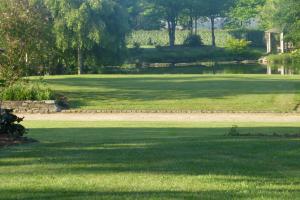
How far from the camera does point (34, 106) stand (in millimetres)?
34000

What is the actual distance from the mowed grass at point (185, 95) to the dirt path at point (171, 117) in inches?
72.5

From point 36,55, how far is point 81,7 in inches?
1026

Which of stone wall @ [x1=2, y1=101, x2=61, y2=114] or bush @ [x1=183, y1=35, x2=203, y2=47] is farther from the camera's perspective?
bush @ [x1=183, y1=35, x2=203, y2=47]

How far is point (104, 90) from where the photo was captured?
4091 cm

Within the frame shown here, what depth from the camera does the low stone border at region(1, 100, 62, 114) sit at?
111 ft

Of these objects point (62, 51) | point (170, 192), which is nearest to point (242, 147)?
point (170, 192)

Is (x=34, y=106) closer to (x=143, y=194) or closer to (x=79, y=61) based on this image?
(x=143, y=194)

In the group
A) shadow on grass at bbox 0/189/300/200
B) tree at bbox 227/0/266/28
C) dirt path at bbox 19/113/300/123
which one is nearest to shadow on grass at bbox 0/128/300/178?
shadow on grass at bbox 0/189/300/200

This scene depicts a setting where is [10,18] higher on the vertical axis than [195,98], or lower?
higher

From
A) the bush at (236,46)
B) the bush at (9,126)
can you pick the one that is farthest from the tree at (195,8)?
the bush at (9,126)

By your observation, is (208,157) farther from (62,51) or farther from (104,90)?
(62,51)

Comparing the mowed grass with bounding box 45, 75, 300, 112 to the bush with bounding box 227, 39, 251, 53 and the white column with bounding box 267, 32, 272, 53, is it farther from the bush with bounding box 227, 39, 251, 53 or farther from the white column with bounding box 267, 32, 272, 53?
the white column with bounding box 267, 32, 272, 53

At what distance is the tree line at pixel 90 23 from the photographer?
107ft

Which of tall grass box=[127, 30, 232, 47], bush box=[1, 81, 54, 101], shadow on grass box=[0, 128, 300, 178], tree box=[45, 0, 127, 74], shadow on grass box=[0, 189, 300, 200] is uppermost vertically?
tree box=[45, 0, 127, 74]
